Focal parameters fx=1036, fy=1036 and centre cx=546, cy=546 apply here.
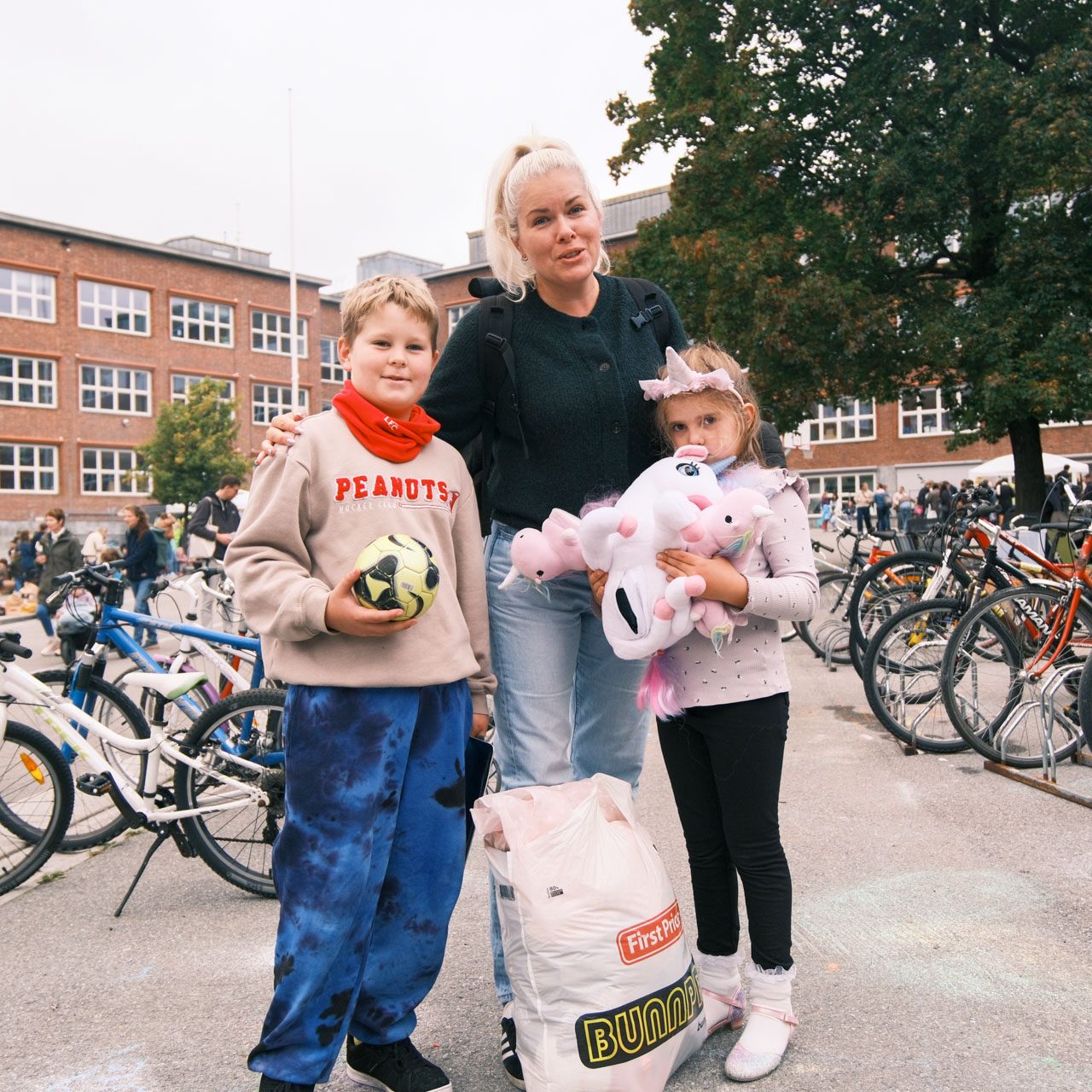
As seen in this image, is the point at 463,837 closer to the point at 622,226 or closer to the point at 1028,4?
the point at 1028,4

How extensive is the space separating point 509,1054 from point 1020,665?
385 cm

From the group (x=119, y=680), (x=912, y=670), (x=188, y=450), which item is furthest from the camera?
(x=188, y=450)

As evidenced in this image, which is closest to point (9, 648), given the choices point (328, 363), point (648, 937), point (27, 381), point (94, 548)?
point (648, 937)

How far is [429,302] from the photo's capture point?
2510 millimetres

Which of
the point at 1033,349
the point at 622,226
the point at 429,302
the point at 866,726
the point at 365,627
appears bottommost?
the point at 866,726

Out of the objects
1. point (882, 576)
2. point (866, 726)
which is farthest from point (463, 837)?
point (882, 576)

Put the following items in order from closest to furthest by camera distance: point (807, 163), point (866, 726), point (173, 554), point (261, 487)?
point (261, 487) < point (866, 726) < point (807, 163) < point (173, 554)

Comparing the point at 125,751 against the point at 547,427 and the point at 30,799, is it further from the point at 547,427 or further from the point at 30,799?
the point at 547,427

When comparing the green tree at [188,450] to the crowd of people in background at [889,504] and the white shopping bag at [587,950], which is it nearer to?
the crowd of people in background at [889,504]

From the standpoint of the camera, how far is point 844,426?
48562 mm

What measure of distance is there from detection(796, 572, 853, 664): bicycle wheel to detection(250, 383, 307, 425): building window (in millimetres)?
43315

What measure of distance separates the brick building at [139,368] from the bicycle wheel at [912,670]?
106ft

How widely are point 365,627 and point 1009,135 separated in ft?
55.9

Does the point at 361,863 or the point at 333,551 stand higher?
the point at 333,551
